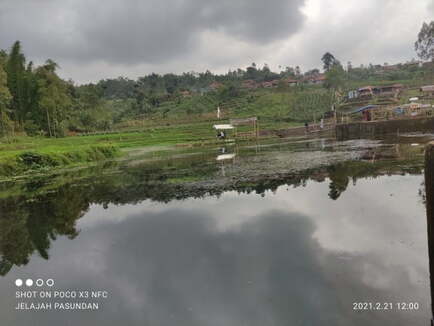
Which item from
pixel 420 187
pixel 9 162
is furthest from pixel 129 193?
pixel 9 162

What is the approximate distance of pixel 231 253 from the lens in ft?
24.6

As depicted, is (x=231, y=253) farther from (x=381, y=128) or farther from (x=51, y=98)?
(x=51, y=98)

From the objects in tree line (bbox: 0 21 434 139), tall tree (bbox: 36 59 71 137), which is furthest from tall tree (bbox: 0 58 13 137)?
tall tree (bbox: 36 59 71 137)

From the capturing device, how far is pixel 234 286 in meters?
5.98

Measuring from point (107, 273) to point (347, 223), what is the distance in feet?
19.6

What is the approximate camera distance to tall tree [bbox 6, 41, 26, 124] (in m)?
48.7

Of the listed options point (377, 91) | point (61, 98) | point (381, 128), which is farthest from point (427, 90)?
point (61, 98)

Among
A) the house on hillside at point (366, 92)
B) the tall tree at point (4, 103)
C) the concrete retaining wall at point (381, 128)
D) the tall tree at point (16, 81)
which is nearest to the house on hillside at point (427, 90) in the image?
the house on hillside at point (366, 92)

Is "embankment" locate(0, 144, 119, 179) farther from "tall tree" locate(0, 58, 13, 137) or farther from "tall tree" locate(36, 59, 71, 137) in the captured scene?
"tall tree" locate(36, 59, 71, 137)

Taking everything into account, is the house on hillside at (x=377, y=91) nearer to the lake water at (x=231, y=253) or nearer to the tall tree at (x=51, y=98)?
the tall tree at (x=51, y=98)

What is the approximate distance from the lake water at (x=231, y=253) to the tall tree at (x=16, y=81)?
4066cm

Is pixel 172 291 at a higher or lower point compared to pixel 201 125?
lower

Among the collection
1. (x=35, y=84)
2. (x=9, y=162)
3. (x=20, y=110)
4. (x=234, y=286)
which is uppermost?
(x=35, y=84)

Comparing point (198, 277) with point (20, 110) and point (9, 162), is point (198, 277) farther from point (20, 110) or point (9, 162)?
point (20, 110)
